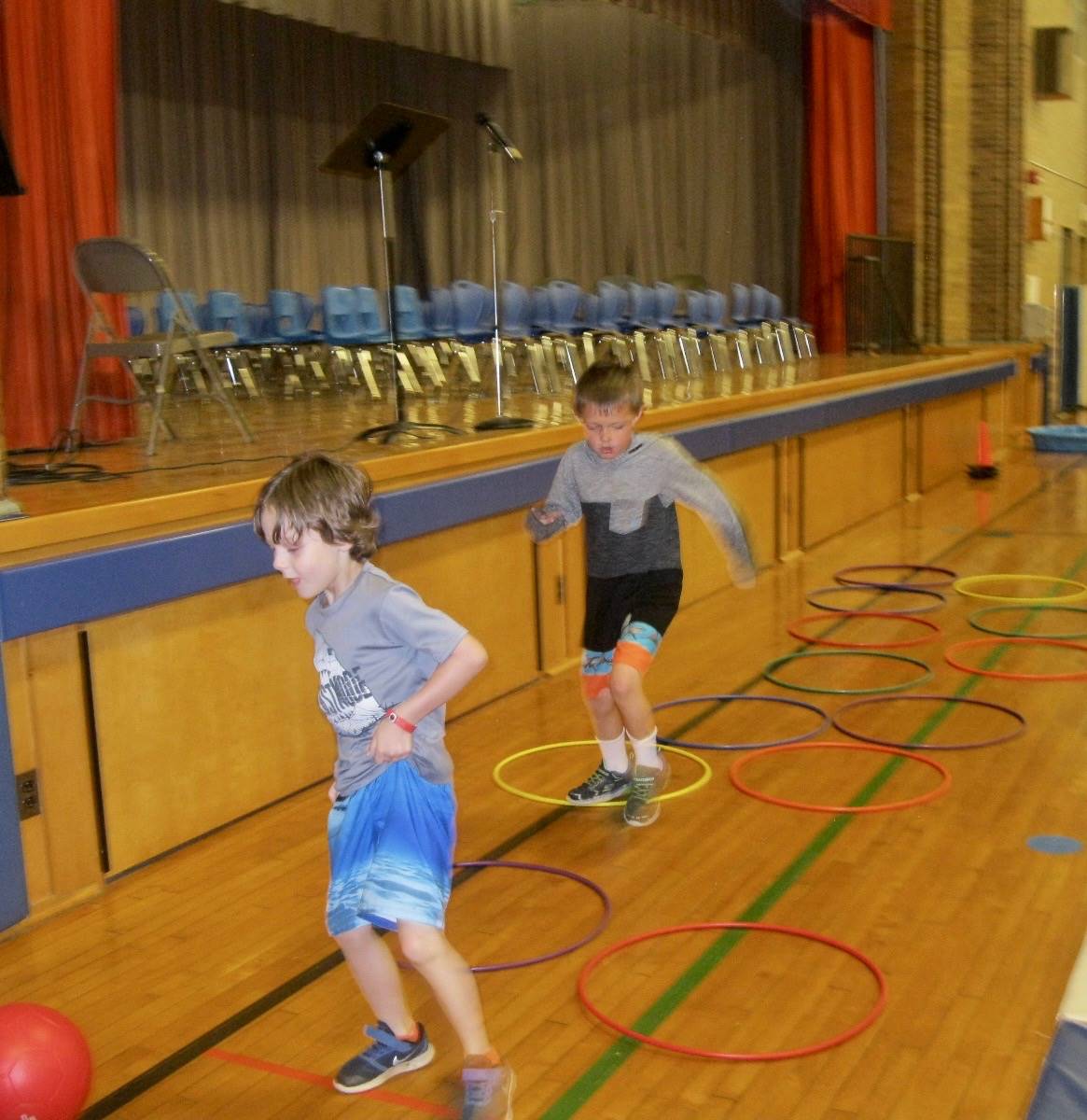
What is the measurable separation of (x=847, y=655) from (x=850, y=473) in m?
3.58

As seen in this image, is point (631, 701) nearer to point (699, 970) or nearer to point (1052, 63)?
point (699, 970)

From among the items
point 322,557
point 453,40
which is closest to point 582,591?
point 322,557

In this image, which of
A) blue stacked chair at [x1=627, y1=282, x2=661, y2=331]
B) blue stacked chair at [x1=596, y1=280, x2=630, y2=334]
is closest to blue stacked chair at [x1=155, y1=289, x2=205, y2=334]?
blue stacked chair at [x1=596, y1=280, x2=630, y2=334]

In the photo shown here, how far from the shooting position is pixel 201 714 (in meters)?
4.37

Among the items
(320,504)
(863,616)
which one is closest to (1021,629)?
Answer: (863,616)

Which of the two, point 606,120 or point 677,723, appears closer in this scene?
point 677,723

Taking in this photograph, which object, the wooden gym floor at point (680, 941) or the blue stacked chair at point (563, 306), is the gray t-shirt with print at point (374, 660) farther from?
the blue stacked chair at point (563, 306)

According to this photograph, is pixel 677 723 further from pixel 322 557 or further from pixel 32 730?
pixel 322 557

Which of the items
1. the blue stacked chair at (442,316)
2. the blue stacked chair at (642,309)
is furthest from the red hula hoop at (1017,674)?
the blue stacked chair at (642,309)

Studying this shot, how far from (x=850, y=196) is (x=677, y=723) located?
36.9 ft

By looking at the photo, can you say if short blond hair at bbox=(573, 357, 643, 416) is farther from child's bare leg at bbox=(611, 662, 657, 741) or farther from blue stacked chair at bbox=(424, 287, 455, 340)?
blue stacked chair at bbox=(424, 287, 455, 340)

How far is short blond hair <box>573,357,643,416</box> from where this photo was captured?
4.07 metres

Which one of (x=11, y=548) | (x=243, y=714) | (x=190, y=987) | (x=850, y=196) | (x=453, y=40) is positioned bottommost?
(x=190, y=987)

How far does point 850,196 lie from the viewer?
50.6 feet
